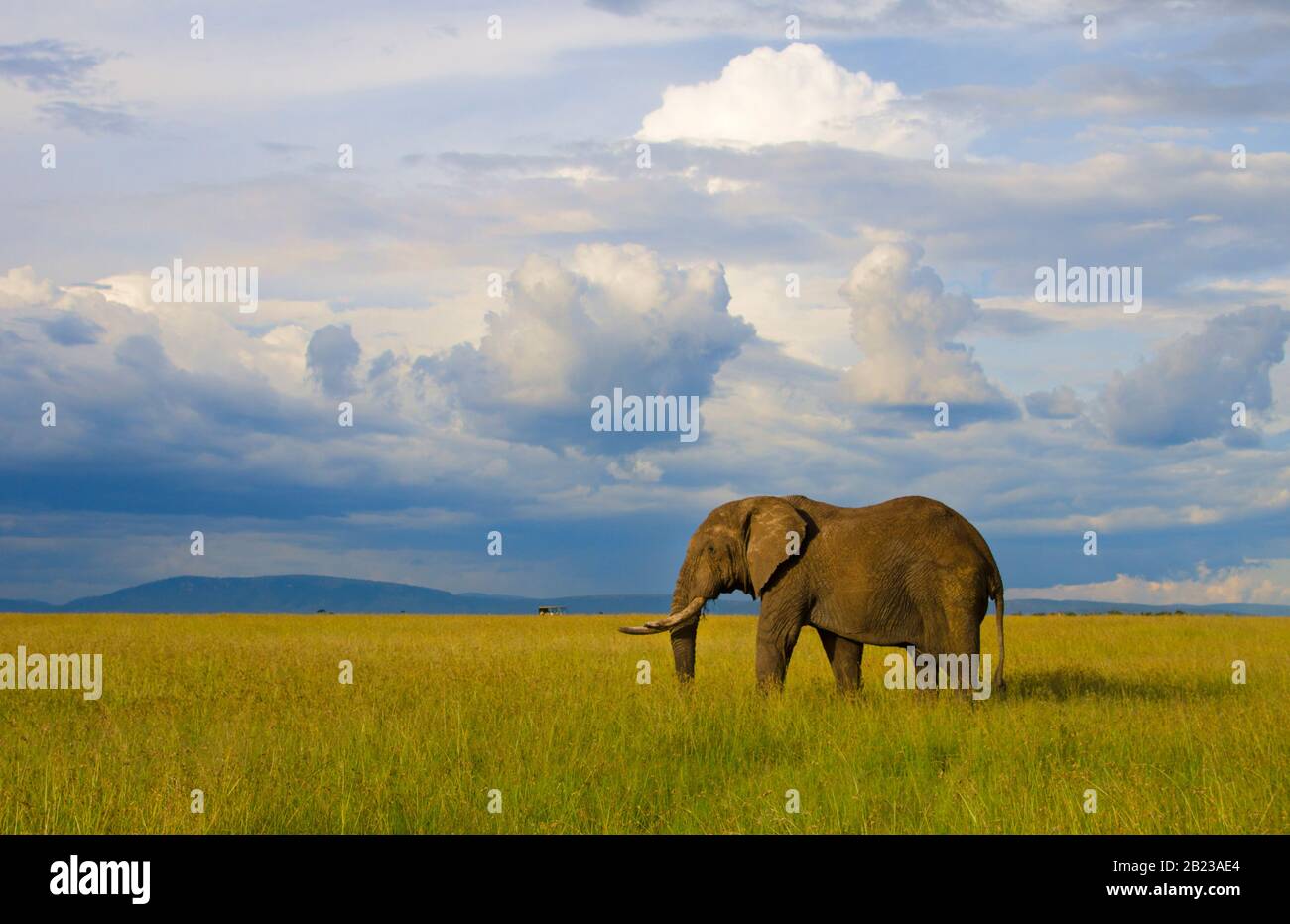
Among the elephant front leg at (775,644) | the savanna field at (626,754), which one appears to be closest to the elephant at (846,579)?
the elephant front leg at (775,644)

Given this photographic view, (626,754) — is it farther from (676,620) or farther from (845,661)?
(845,661)

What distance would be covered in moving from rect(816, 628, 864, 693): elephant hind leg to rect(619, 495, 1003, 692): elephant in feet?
0.05

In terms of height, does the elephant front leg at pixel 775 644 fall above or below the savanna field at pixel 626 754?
above

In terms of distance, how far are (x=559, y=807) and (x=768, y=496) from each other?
7301mm

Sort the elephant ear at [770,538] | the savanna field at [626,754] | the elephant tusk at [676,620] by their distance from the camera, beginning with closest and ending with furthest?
the savanna field at [626,754]
the elephant ear at [770,538]
the elephant tusk at [676,620]

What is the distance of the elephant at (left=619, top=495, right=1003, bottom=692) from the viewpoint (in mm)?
14289

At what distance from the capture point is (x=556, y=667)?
62.9 feet

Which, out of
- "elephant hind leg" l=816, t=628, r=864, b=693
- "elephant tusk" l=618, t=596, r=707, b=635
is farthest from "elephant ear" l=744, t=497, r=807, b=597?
"elephant hind leg" l=816, t=628, r=864, b=693

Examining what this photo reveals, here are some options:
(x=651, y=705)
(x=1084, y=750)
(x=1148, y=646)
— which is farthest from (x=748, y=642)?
(x=1084, y=750)

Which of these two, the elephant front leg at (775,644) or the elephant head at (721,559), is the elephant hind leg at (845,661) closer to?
the elephant front leg at (775,644)

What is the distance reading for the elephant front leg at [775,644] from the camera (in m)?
14.7

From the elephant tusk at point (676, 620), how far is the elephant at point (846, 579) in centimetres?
2
